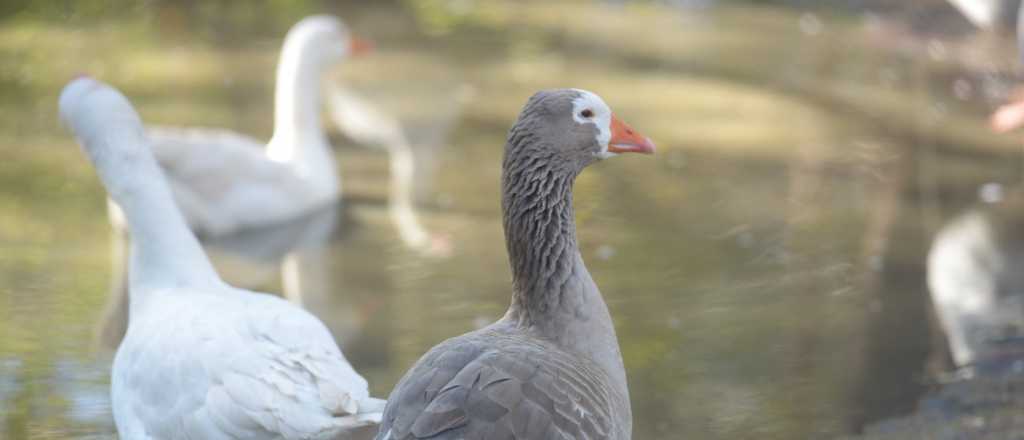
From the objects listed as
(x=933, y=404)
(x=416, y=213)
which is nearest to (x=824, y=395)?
(x=933, y=404)

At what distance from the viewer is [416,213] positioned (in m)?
7.46

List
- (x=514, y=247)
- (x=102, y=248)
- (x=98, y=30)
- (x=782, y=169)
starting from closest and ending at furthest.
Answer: (x=514, y=247)
(x=102, y=248)
(x=782, y=169)
(x=98, y=30)

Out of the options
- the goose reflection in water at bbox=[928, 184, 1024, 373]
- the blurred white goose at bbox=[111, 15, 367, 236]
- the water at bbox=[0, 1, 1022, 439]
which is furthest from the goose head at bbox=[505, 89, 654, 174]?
the blurred white goose at bbox=[111, 15, 367, 236]

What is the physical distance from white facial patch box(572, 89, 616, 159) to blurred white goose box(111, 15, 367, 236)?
335 cm

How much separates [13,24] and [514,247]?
844 cm

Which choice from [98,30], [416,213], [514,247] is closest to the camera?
[514,247]

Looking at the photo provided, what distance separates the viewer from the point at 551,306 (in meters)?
3.95

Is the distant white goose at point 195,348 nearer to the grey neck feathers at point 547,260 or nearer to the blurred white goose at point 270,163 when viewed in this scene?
the grey neck feathers at point 547,260

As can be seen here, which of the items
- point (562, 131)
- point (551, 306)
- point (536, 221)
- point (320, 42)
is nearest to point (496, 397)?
point (551, 306)

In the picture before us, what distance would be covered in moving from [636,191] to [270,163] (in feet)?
6.72

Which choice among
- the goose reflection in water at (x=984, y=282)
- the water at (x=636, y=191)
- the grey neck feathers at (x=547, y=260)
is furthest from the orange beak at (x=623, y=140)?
the goose reflection in water at (x=984, y=282)

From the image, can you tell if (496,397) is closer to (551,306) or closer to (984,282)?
(551,306)

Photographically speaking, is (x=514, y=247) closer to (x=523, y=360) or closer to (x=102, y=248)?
(x=523, y=360)

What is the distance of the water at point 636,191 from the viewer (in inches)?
217
